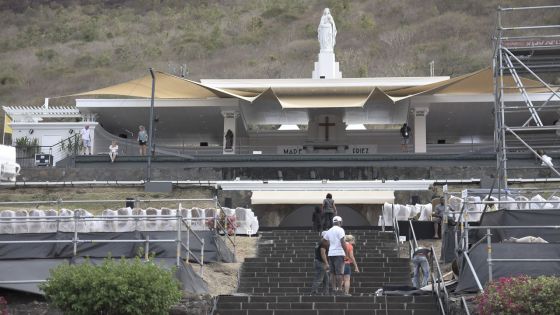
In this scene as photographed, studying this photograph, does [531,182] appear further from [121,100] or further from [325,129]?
[121,100]

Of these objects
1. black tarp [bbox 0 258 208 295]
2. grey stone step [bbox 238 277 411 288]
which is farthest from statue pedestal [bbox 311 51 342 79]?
black tarp [bbox 0 258 208 295]

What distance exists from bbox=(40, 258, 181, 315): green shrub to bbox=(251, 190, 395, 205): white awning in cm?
1665

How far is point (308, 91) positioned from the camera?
4216 centimetres

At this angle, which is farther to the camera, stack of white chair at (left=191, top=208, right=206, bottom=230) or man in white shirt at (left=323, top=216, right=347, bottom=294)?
stack of white chair at (left=191, top=208, right=206, bottom=230)

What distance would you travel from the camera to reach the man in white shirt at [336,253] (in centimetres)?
1883

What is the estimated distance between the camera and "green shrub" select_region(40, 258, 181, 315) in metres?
15.1

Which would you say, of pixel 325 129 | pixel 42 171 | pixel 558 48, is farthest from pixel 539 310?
pixel 325 129

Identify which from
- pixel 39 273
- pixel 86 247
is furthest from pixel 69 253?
pixel 39 273

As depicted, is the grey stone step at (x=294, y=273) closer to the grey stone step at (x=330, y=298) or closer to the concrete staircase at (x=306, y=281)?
the concrete staircase at (x=306, y=281)

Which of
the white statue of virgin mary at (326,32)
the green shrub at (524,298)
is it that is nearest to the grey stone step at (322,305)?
the green shrub at (524,298)

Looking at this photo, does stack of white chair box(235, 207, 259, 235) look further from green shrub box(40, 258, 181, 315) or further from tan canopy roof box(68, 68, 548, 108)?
tan canopy roof box(68, 68, 548, 108)

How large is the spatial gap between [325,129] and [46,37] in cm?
6717

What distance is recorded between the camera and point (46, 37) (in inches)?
4114

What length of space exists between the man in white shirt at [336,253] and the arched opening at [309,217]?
43.4 ft
